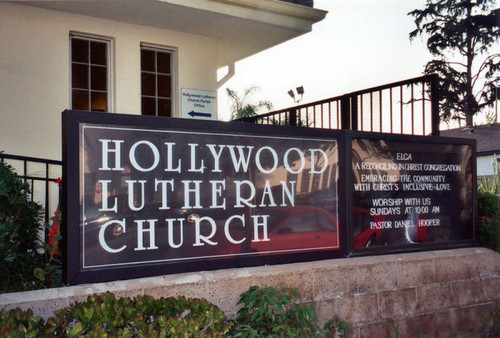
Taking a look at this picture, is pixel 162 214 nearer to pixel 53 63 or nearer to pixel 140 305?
pixel 140 305

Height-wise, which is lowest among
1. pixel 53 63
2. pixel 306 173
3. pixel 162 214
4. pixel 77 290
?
pixel 77 290

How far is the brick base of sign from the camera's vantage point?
328cm

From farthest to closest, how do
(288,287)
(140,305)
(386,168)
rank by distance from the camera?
1. (386,168)
2. (288,287)
3. (140,305)

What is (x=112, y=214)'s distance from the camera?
3.31m

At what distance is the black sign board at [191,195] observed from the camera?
128 inches

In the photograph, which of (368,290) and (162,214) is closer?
(162,214)

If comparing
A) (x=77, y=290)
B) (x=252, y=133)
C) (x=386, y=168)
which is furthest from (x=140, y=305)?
(x=386, y=168)

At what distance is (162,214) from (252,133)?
945 mm

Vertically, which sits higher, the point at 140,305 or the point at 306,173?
the point at 306,173

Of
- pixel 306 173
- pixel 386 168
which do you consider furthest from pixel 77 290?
pixel 386 168

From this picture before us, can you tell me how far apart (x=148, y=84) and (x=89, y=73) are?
0.99 m

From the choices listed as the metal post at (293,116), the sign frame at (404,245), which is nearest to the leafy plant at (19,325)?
the sign frame at (404,245)

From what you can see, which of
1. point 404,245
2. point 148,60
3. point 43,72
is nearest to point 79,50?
point 43,72

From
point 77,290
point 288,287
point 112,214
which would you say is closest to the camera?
point 77,290
